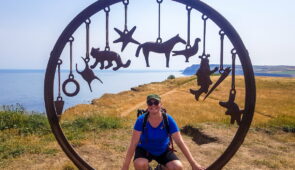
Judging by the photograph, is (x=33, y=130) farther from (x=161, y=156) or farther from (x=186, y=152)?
(x=186, y=152)

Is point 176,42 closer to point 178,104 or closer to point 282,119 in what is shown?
point 282,119

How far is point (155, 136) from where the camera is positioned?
451 centimetres

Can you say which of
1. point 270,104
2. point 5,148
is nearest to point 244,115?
point 5,148

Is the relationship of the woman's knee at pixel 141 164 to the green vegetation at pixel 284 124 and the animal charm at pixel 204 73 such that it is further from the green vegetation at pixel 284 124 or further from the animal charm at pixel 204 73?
the green vegetation at pixel 284 124

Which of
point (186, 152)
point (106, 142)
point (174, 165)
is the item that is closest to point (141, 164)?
point (174, 165)

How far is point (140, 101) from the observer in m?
18.3

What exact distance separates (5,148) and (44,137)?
4.42 ft

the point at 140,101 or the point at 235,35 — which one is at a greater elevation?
the point at 235,35

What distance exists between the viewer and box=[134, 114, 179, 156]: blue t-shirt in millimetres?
4504

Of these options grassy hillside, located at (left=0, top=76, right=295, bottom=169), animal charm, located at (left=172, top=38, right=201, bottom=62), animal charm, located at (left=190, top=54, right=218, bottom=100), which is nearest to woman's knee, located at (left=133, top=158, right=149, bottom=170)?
animal charm, located at (left=190, top=54, right=218, bottom=100)

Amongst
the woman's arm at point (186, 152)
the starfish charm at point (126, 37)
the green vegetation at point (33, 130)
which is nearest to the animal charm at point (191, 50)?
the starfish charm at point (126, 37)

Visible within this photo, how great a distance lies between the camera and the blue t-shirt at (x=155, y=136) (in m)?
4.50

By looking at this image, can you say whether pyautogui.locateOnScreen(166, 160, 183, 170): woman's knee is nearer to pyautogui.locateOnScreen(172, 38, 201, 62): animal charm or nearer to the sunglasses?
the sunglasses

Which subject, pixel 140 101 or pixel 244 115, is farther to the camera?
pixel 140 101
